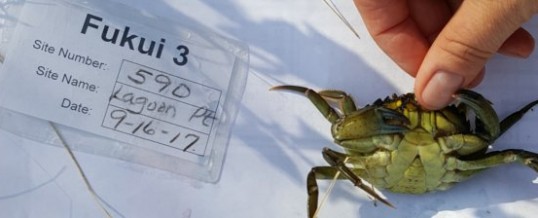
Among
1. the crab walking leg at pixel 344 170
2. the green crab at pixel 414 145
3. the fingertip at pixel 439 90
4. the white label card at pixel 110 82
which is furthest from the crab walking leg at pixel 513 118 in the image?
the white label card at pixel 110 82

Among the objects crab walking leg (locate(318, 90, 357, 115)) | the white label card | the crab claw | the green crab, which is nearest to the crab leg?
the green crab

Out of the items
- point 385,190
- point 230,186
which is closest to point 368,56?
point 385,190

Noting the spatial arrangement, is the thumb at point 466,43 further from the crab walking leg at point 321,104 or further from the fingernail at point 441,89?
the crab walking leg at point 321,104

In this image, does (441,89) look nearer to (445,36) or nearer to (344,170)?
(445,36)

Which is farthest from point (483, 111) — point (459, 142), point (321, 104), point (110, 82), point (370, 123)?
point (110, 82)

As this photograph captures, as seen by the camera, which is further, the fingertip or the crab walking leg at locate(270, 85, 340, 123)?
the crab walking leg at locate(270, 85, 340, 123)

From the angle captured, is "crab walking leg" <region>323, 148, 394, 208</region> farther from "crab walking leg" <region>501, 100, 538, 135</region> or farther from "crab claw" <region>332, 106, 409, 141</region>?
"crab walking leg" <region>501, 100, 538, 135</region>

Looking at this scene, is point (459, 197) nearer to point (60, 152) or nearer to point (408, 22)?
point (408, 22)
